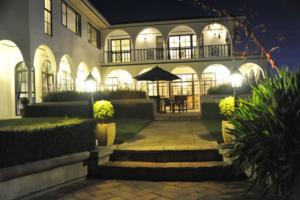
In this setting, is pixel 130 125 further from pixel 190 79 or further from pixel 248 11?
pixel 190 79

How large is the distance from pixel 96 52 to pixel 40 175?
59.6 feet

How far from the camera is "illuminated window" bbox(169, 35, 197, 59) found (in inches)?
977

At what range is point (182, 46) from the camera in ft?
83.4

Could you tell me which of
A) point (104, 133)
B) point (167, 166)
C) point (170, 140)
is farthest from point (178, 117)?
point (167, 166)

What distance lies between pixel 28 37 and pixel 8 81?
10.2 feet

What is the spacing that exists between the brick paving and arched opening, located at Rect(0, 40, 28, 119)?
10.3 meters

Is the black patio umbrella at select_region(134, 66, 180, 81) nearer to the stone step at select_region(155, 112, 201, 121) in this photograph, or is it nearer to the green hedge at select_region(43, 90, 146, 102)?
the green hedge at select_region(43, 90, 146, 102)

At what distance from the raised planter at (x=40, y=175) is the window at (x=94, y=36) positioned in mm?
16259

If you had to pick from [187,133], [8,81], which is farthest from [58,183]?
[8,81]

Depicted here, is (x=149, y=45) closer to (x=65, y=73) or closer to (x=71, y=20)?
(x=65, y=73)

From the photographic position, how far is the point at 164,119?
49.5ft

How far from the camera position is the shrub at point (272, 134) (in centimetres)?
477

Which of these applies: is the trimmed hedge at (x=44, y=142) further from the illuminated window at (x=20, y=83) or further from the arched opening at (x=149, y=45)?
the arched opening at (x=149, y=45)

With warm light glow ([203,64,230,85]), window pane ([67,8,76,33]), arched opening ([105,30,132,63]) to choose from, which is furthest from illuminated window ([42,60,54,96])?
warm light glow ([203,64,230,85])
